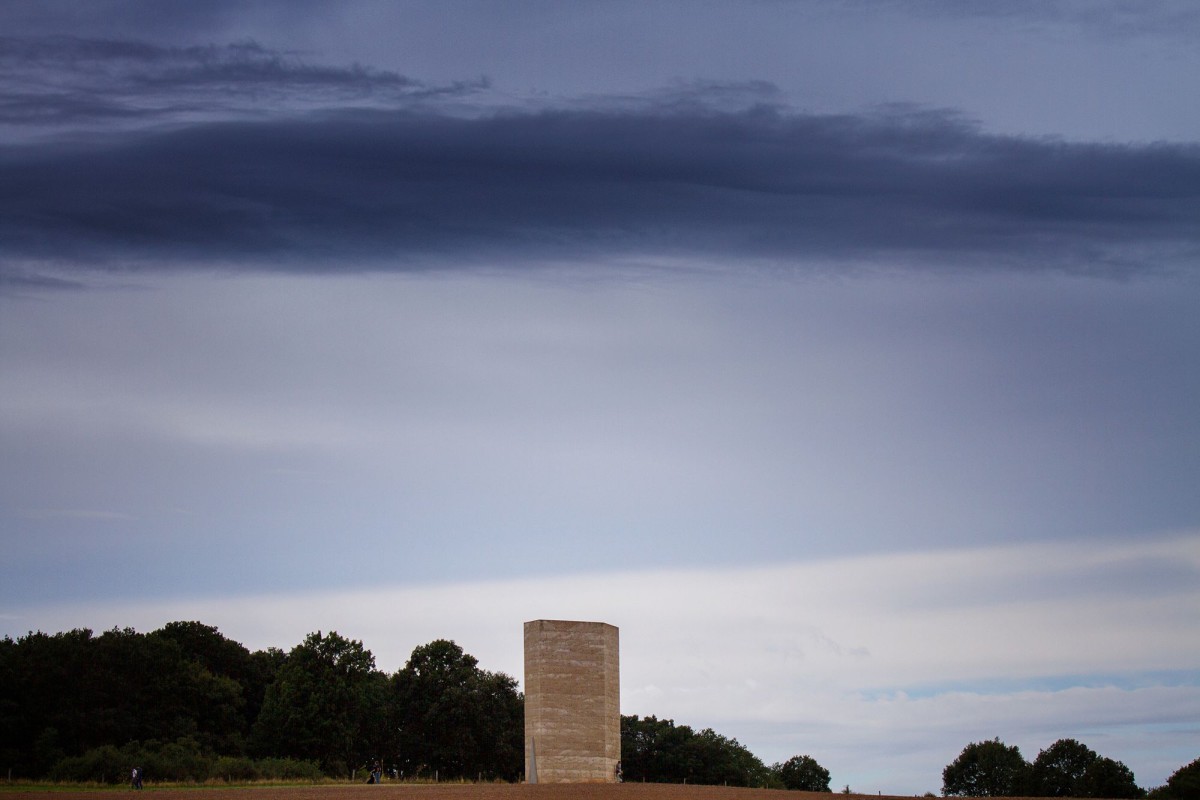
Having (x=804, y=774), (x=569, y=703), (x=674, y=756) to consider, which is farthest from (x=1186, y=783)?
(x=804, y=774)

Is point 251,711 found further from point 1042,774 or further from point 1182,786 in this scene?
point 1182,786

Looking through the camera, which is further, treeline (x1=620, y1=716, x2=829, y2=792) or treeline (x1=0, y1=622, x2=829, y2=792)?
treeline (x1=620, y1=716, x2=829, y2=792)

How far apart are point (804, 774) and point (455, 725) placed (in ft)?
138

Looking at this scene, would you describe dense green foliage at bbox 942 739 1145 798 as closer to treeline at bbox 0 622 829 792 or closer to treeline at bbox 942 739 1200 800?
treeline at bbox 942 739 1200 800

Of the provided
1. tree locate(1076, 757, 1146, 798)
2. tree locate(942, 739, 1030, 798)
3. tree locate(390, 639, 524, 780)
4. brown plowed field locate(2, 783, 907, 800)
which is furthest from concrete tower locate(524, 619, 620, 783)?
tree locate(942, 739, 1030, 798)

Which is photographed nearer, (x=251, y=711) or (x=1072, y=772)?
(x=1072, y=772)

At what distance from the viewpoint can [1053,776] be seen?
2793 inches

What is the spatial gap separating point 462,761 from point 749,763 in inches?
1013

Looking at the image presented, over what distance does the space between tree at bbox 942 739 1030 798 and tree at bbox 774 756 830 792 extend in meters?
13.8

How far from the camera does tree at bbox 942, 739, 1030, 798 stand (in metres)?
86.6

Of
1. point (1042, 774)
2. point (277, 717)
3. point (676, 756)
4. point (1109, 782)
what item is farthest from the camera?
point (676, 756)

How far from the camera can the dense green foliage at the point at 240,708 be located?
199 feet

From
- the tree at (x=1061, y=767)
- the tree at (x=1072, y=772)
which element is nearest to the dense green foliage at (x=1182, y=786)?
the tree at (x=1072, y=772)

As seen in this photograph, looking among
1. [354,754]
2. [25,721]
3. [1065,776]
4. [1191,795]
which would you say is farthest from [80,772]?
[1065,776]
